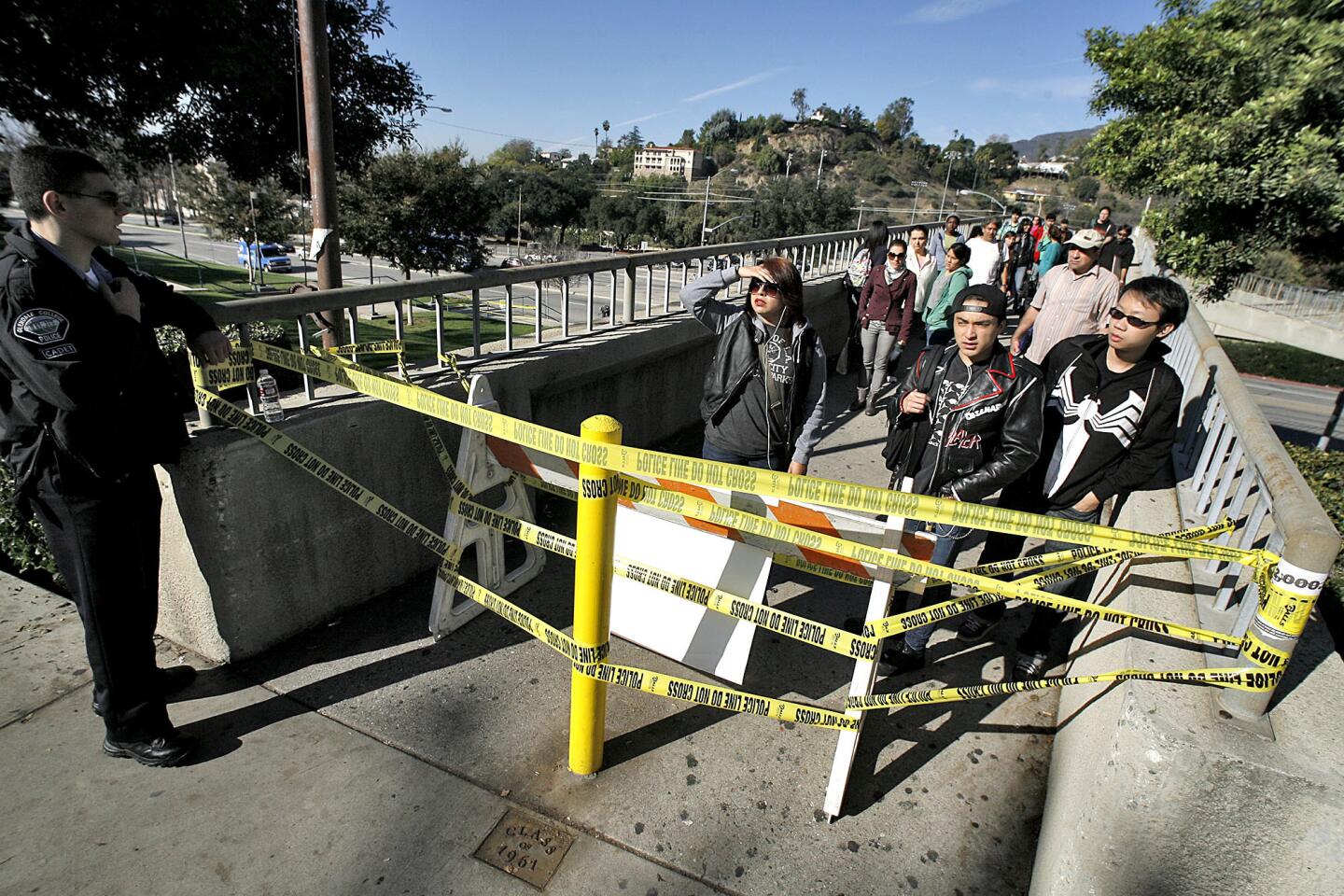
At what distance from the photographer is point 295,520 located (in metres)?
3.28

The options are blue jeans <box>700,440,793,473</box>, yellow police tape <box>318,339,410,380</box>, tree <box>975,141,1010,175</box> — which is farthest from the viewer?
tree <box>975,141,1010,175</box>

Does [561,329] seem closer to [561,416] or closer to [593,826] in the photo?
[561,416]

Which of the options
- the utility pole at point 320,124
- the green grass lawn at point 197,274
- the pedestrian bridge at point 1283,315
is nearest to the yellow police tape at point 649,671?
the utility pole at point 320,124

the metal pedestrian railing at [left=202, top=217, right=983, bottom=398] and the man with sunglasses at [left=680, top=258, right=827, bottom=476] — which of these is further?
the man with sunglasses at [left=680, top=258, right=827, bottom=476]

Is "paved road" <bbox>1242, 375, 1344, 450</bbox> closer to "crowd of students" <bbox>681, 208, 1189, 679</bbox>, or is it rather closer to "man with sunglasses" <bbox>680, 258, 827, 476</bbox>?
"crowd of students" <bbox>681, 208, 1189, 679</bbox>

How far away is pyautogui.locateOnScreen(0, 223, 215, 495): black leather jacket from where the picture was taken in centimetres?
213

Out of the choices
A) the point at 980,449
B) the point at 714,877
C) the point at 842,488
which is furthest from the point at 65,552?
the point at 980,449

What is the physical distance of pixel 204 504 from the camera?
9.61ft

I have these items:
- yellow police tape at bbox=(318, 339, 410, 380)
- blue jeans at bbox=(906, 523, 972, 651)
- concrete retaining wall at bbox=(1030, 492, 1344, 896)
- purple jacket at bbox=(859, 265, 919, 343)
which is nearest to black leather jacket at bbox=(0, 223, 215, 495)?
yellow police tape at bbox=(318, 339, 410, 380)

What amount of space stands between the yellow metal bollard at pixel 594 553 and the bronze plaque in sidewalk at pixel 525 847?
38 centimetres

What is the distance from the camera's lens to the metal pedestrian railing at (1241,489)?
1772mm

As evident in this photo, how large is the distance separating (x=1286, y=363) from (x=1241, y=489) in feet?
132

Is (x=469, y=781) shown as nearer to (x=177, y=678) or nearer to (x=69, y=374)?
(x=177, y=678)

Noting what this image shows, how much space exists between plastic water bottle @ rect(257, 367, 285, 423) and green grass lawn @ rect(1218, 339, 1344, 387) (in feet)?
127
